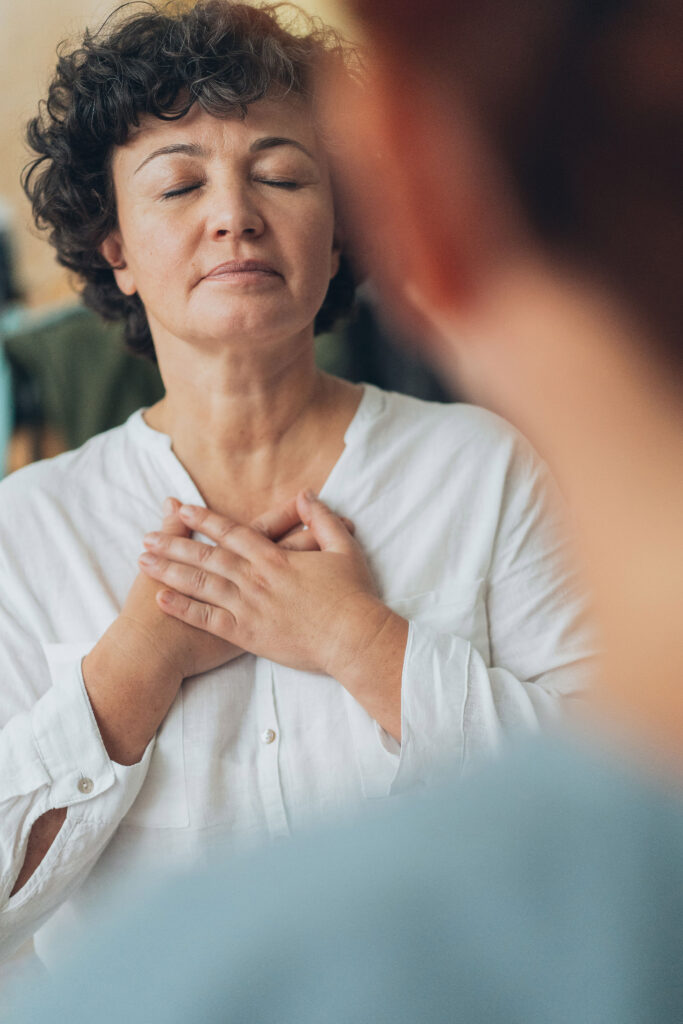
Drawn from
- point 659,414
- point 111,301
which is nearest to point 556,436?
point 659,414

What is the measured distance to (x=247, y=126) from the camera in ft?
2.33

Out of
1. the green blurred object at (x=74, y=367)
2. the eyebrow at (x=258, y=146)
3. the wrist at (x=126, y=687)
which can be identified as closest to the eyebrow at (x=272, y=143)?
the eyebrow at (x=258, y=146)

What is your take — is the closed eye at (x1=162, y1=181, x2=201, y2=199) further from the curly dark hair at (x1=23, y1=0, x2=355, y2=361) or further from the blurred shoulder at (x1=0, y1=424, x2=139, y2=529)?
the blurred shoulder at (x1=0, y1=424, x2=139, y2=529)

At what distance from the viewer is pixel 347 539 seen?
76 centimetres

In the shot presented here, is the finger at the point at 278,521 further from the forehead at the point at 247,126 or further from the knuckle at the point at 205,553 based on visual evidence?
the forehead at the point at 247,126

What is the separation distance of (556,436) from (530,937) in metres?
0.17

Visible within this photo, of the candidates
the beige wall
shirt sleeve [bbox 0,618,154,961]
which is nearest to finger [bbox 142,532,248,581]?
shirt sleeve [bbox 0,618,154,961]

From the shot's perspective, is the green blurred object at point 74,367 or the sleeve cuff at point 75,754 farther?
the green blurred object at point 74,367

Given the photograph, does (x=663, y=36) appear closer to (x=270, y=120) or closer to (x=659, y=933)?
(x=659, y=933)

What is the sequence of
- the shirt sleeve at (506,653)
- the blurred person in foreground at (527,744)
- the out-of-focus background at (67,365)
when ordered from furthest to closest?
the out-of-focus background at (67,365) → the shirt sleeve at (506,653) → the blurred person in foreground at (527,744)

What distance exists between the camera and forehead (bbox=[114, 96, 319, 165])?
0.71 metres

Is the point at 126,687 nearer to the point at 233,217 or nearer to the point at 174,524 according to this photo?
the point at 174,524

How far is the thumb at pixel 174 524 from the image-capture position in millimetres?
767

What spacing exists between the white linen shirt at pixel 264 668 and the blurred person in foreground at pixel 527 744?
34 cm
